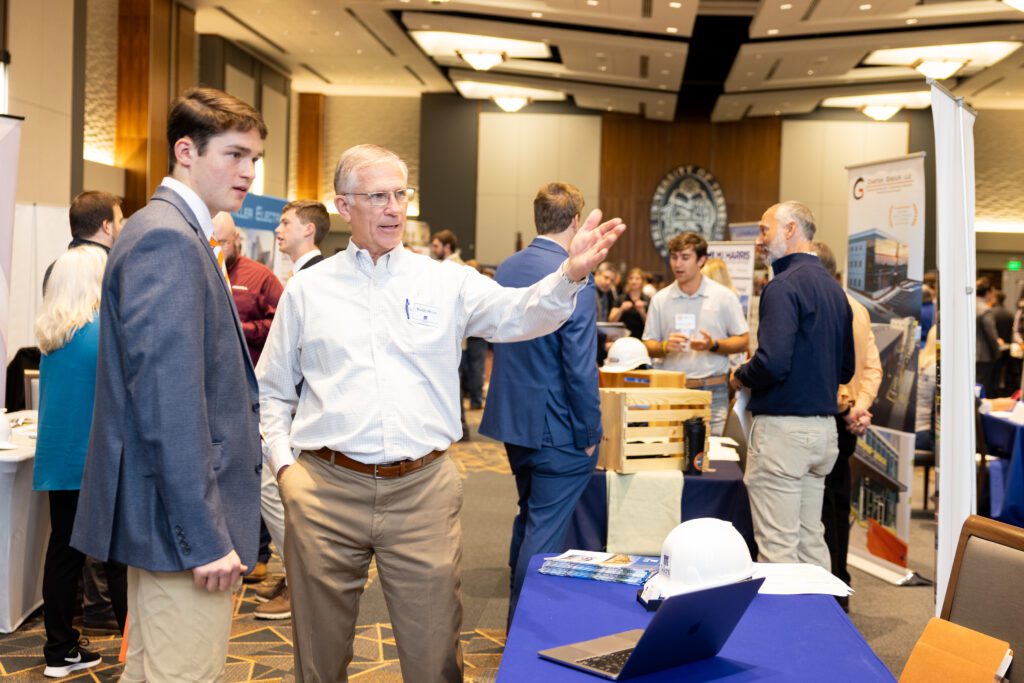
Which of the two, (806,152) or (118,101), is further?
(806,152)

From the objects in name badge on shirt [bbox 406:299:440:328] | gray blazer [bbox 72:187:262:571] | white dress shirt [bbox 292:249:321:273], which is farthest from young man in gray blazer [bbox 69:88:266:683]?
white dress shirt [bbox 292:249:321:273]

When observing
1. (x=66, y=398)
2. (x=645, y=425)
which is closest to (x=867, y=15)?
(x=645, y=425)

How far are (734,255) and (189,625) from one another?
753 cm

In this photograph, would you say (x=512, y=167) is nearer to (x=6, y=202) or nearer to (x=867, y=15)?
(x=867, y=15)

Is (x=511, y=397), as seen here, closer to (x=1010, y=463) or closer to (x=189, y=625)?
(x=189, y=625)

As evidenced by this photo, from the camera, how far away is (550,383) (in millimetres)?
3256

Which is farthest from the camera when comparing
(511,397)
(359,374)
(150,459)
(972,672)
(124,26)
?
(124,26)

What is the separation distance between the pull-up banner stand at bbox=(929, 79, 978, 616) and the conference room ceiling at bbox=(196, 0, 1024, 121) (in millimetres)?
8177

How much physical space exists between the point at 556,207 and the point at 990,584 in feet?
6.29

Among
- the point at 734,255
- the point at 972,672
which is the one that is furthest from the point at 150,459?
the point at 734,255

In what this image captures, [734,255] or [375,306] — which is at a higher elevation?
[734,255]

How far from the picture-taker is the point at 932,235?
651 inches

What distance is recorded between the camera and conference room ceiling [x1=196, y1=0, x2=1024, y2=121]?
11258mm

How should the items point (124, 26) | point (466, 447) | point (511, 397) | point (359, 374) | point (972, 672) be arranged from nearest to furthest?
point (972, 672) → point (359, 374) → point (511, 397) → point (466, 447) → point (124, 26)
